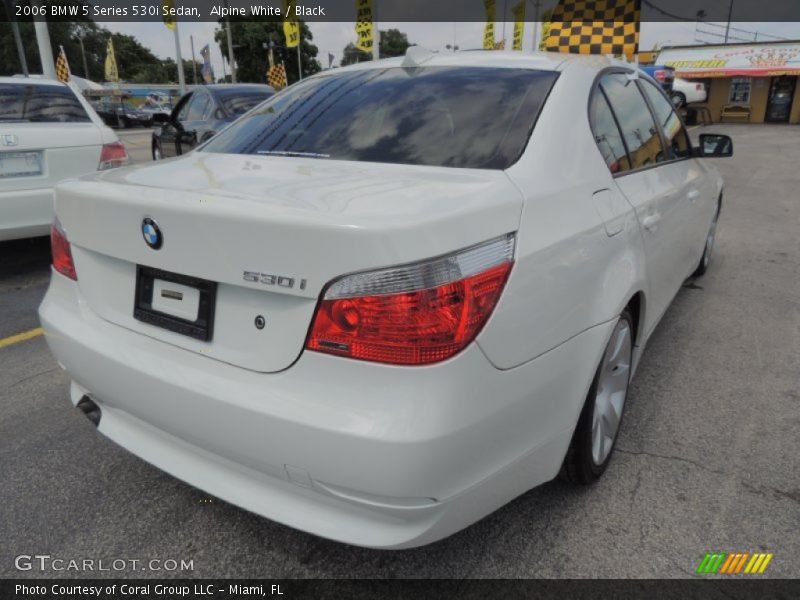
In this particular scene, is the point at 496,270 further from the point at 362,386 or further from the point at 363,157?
the point at 363,157

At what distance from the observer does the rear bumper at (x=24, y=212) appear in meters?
4.57

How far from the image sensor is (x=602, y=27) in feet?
21.2

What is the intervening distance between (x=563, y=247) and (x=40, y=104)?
5.08m

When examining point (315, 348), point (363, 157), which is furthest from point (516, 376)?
point (363, 157)

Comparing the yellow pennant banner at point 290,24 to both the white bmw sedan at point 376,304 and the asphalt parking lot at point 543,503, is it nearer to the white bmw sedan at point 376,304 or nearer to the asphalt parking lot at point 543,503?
the asphalt parking lot at point 543,503

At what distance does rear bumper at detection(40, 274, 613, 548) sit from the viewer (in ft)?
4.65

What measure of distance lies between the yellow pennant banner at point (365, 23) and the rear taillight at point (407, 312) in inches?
693

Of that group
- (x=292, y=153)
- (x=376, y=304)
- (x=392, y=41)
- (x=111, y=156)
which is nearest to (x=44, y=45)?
(x=111, y=156)

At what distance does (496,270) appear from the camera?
59.2 inches

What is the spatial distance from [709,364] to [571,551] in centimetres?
191

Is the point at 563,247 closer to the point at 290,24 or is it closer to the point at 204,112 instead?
the point at 204,112

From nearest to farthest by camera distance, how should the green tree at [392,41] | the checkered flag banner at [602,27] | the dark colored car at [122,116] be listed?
the checkered flag banner at [602,27]
the dark colored car at [122,116]
the green tree at [392,41]

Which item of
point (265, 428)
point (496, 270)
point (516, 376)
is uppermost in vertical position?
point (496, 270)
